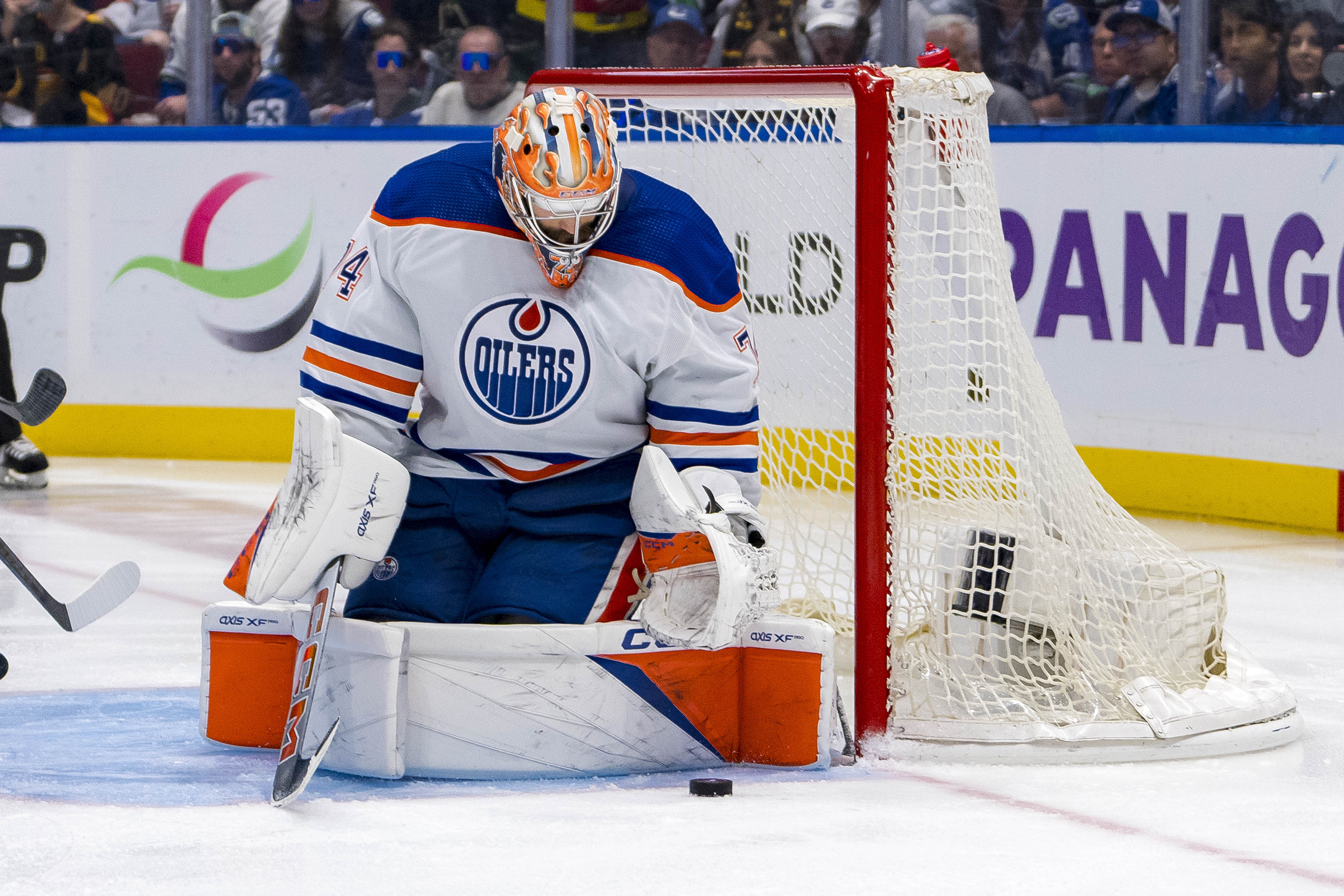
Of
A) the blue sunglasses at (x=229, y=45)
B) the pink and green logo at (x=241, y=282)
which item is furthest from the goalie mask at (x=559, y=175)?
the blue sunglasses at (x=229, y=45)

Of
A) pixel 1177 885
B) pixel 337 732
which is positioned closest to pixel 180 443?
pixel 337 732

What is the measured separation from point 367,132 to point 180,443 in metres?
1.19

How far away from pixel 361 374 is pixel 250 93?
3756mm

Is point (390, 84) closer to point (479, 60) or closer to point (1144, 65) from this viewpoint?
point (479, 60)

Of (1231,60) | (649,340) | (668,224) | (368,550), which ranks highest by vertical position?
(1231,60)

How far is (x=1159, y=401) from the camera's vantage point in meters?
4.88

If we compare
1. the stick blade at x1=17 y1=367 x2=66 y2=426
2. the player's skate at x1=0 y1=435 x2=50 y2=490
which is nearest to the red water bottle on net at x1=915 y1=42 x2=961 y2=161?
the stick blade at x1=17 y1=367 x2=66 y2=426

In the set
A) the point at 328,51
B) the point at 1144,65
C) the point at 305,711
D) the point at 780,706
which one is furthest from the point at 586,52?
the point at 305,711

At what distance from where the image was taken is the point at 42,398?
2459 millimetres

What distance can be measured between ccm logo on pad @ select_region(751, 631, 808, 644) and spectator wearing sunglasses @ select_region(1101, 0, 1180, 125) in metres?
2.95

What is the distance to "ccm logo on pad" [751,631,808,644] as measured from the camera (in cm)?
246

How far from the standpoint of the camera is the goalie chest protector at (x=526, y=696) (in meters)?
2.33

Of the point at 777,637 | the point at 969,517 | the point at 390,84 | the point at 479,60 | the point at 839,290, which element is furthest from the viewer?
the point at 390,84

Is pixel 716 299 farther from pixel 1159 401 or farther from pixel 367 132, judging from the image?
pixel 367 132
